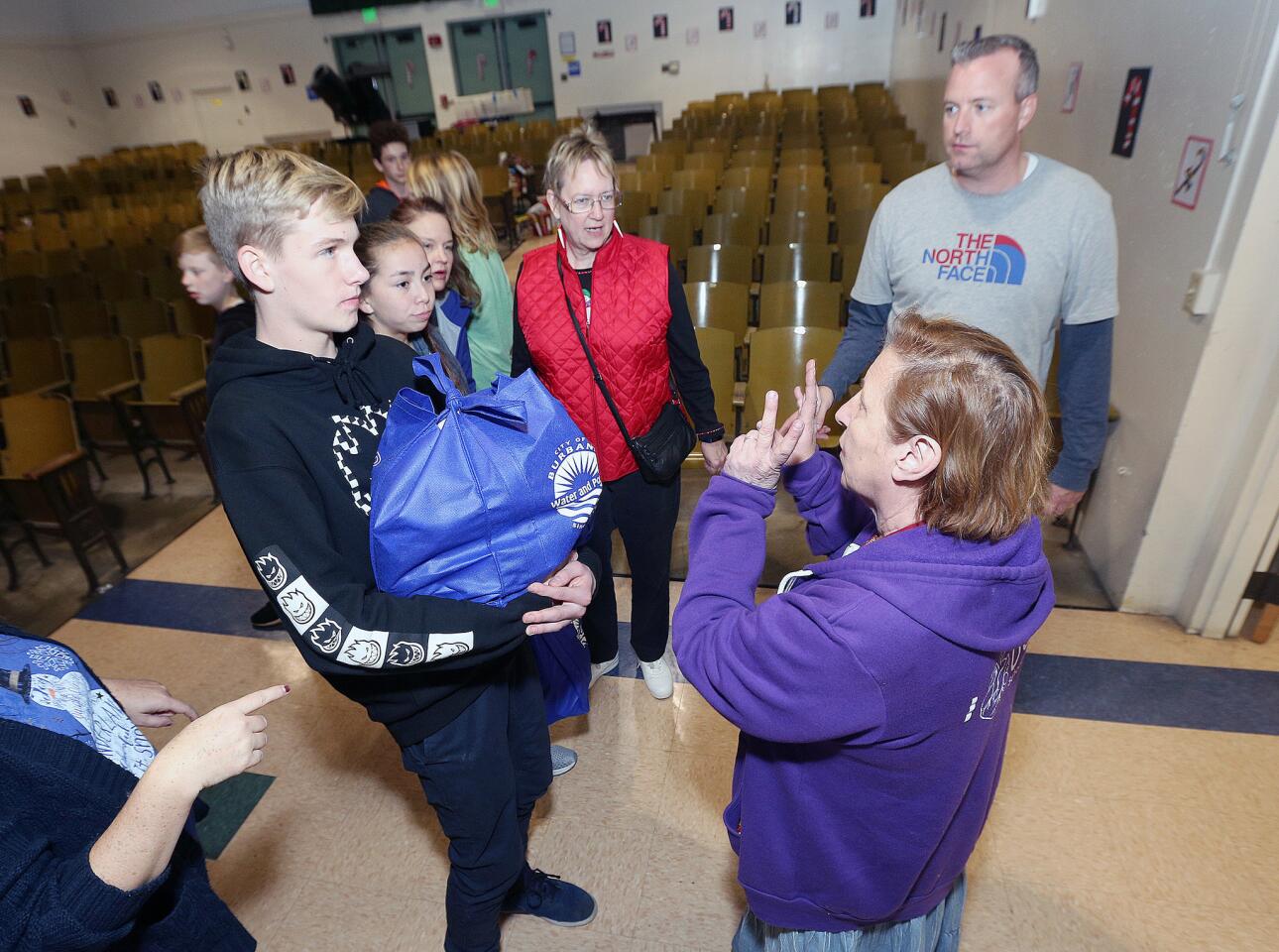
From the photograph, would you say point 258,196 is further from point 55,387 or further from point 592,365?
point 55,387

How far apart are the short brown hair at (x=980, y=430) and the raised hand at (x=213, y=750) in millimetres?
830

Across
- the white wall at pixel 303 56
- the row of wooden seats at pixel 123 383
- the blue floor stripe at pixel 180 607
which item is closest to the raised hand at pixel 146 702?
the blue floor stripe at pixel 180 607

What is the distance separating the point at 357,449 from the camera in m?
1.14

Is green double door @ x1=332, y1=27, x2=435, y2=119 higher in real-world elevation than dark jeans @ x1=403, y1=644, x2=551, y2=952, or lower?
higher

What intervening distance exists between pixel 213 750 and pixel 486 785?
0.57 m

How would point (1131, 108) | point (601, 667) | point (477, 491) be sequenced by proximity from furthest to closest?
point (1131, 108), point (601, 667), point (477, 491)

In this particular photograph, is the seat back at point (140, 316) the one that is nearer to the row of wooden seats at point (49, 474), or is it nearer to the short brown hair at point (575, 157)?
the row of wooden seats at point (49, 474)

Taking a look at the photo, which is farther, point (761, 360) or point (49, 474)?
point (761, 360)

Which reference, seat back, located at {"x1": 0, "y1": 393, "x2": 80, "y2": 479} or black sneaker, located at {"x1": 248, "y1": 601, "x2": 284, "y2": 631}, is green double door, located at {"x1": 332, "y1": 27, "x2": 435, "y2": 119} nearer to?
seat back, located at {"x1": 0, "y1": 393, "x2": 80, "y2": 479}

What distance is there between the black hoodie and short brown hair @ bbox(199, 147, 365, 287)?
0.16m

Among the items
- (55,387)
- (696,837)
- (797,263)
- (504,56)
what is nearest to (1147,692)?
(696,837)

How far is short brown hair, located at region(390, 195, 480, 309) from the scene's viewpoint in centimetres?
198

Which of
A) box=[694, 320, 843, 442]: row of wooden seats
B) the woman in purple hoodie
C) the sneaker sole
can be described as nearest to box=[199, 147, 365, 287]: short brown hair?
the woman in purple hoodie

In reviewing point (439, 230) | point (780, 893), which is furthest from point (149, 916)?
point (439, 230)
